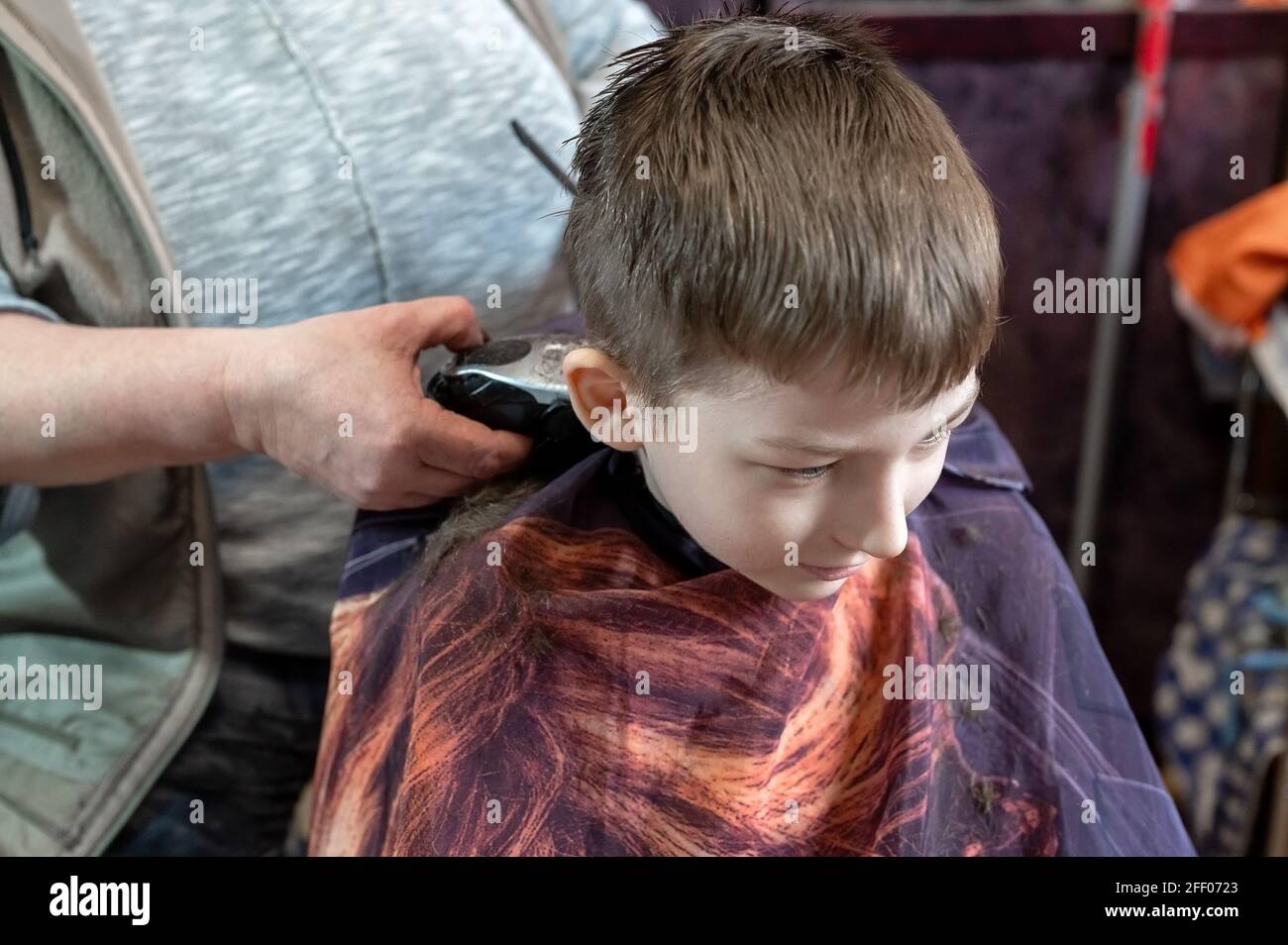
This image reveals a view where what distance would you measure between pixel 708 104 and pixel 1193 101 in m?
1.43

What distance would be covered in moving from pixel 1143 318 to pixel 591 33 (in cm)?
119

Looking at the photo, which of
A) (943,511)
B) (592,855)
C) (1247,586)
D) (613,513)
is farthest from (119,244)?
(1247,586)

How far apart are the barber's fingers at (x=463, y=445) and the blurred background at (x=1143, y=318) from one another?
3.29ft

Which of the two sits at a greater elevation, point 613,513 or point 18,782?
point 613,513

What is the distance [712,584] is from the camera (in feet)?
2.65

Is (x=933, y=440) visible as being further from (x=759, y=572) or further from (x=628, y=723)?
(x=628, y=723)

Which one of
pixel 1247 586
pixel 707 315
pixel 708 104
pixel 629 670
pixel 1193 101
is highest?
pixel 1193 101
